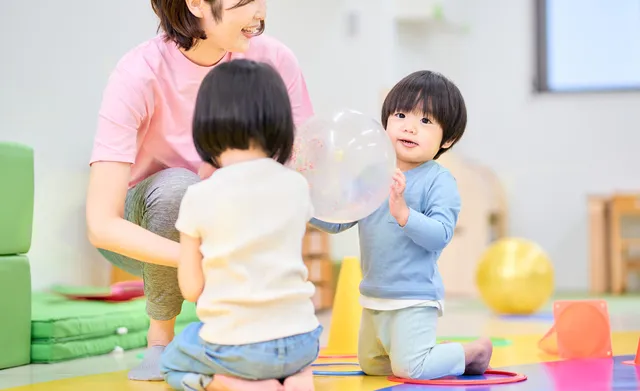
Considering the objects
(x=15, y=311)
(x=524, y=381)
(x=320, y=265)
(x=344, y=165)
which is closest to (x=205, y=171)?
(x=344, y=165)

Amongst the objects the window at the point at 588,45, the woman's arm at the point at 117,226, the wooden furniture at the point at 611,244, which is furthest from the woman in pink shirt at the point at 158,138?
the window at the point at 588,45

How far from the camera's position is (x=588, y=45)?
17.1 ft

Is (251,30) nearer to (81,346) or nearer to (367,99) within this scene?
(81,346)

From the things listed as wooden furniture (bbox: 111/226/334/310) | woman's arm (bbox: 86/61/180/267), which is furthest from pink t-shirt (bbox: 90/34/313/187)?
wooden furniture (bbox: 111/226/334/310)

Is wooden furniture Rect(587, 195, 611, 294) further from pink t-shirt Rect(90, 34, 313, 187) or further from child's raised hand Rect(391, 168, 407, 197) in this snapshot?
child's raised hand Rect(391, 168, 407, 197)

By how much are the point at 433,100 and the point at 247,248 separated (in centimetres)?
54

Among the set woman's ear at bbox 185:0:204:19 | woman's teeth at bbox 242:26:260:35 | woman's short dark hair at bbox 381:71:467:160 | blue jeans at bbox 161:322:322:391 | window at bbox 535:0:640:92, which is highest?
window at bbox 535:0:640:92

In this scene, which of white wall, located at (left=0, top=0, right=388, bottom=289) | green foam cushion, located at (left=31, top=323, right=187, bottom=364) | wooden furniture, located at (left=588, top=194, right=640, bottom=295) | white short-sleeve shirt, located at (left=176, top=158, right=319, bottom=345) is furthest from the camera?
wooden furniture, located at (left=588, top=194, right=640, bottom=295)

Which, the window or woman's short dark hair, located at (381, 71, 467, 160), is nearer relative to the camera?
woman's short dark hair, located at (381, 71, 467, 160)

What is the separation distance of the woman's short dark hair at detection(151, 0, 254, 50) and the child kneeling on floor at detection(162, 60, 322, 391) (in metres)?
0.32

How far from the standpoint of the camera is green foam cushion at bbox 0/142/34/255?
192 cm

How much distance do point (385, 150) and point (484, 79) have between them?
13.2 feet

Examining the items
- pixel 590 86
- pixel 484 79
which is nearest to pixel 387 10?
pixel 484 79

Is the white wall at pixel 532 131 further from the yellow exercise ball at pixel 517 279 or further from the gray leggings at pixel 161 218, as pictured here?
the gray leggings at pixel 161 218
